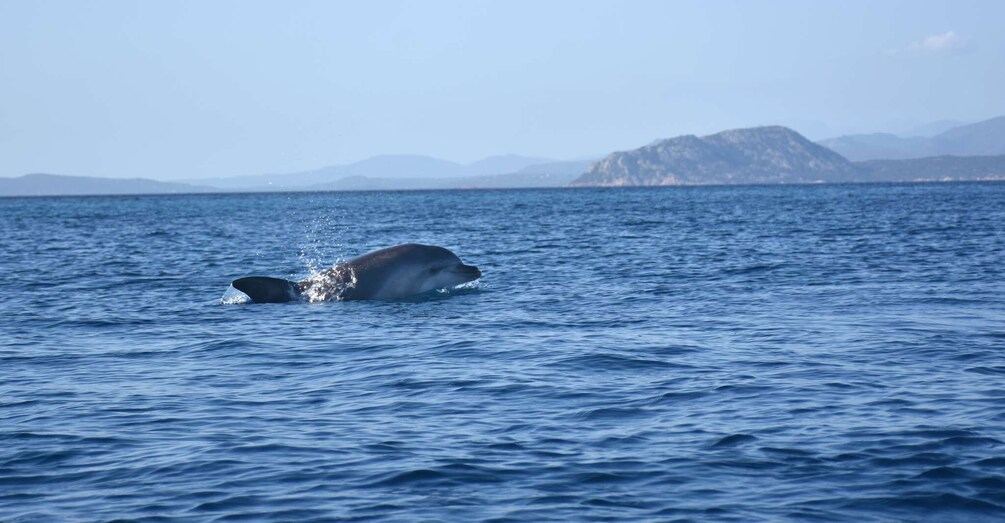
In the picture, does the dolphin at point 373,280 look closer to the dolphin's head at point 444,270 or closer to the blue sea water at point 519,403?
the dolphin's head at point 444,270

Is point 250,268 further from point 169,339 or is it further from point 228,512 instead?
point 228,512

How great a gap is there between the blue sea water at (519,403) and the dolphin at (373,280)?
22.5 inches

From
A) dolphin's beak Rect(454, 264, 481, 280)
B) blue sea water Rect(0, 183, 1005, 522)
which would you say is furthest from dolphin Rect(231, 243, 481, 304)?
blue sea water Rect(0, 183, 1005, 522)

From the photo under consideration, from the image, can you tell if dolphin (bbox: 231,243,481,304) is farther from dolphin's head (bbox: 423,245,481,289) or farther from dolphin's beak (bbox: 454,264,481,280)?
dolphin's beak (bbox: 454,264,481,280)

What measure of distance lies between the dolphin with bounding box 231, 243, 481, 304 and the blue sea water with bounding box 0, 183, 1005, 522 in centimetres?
57

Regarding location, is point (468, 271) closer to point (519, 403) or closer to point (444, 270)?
point (444, 270)

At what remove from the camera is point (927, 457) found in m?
11.1

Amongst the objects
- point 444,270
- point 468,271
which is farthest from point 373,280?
point 468,271

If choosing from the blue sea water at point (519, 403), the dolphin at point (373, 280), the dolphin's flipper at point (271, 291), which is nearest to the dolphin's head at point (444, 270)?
the dolphin at point (373, 280)

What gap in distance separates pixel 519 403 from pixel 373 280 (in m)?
11.0

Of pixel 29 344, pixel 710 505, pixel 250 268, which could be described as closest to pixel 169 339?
pixel 29 344

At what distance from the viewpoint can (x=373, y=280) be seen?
24.4 metres

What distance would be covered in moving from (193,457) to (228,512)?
6.21 feet

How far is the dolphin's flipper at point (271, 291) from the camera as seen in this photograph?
24.2 m
